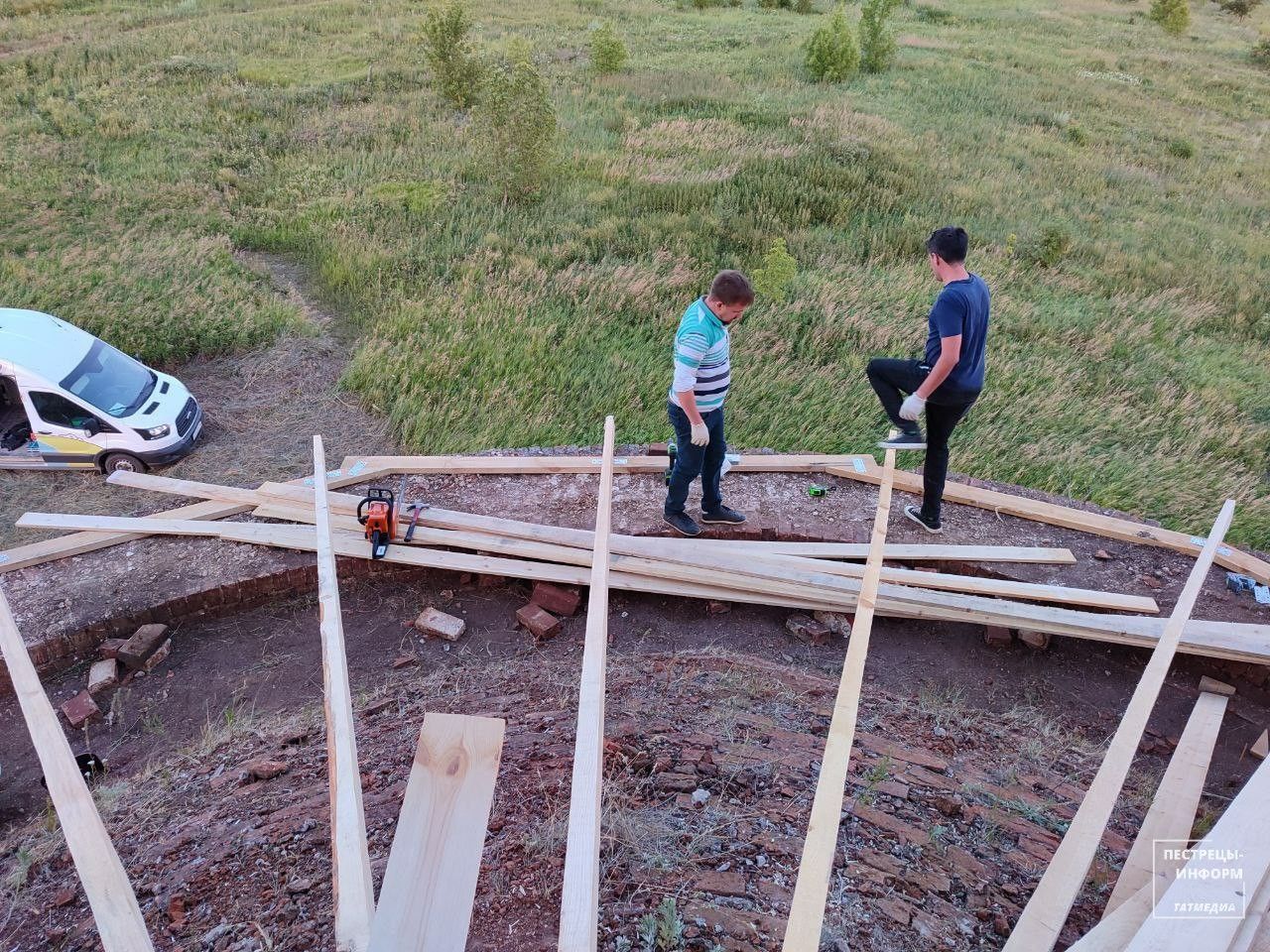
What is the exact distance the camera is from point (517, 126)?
12.9 meters

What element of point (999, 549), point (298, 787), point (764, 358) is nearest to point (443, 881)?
point (298, 787)

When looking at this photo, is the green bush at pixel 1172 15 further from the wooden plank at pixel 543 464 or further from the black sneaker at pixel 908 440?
the black sneaker at pixel 908 440

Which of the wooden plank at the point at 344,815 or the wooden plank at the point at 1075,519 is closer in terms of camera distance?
the wooden plank at the point at 344,815

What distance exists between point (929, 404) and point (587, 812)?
13.8ft

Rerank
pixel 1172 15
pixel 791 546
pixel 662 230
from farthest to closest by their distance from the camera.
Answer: pixel 1172 15 < pixel 662 230 < pixel 791 546

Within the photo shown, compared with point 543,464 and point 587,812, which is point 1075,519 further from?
point 587,812

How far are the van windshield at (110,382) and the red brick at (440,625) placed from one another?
4.20 metres

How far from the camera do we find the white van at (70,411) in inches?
305

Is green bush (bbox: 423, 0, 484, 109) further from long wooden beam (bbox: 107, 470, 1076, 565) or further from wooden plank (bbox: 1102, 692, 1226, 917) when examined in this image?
wooden plank (bbox: 1102, 692, 1226, 917)

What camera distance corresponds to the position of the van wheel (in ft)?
26.0

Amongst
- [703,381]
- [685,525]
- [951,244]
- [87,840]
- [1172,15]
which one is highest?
[1172,15]

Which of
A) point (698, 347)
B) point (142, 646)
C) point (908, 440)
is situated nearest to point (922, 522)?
point (908, 440)

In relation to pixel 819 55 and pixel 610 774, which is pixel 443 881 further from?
pixel 819 55

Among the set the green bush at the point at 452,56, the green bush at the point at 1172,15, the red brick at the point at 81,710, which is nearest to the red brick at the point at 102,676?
the red brick at the point at 81,710
